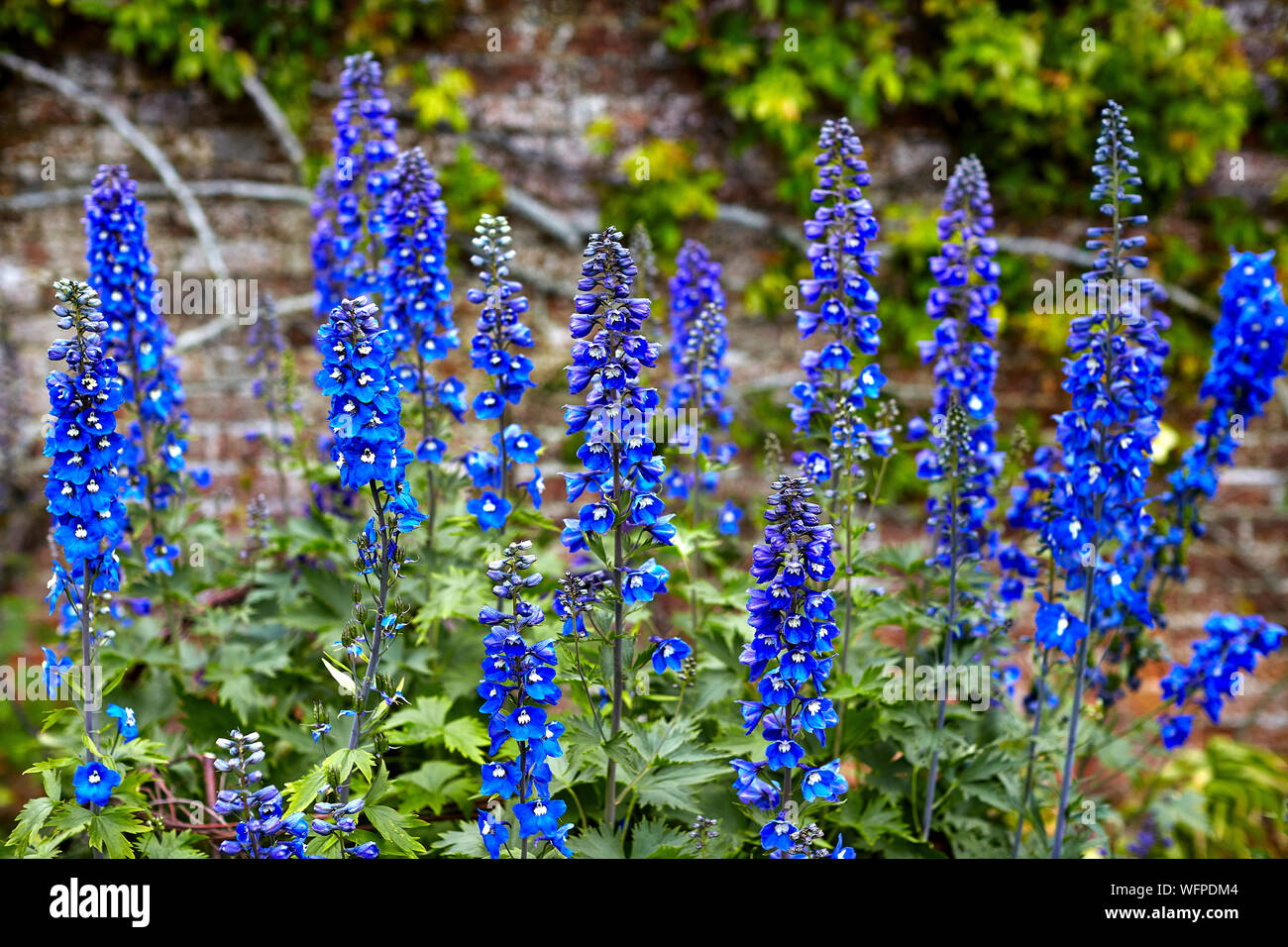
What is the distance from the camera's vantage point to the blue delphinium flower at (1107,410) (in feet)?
7.54

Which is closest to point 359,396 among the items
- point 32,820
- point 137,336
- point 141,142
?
point 32,820

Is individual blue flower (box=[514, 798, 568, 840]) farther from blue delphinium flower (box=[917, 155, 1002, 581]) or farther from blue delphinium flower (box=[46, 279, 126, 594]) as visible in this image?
blue delphinium flower (box=[917, 155, 1002, 581])

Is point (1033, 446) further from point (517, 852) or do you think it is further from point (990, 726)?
point (517, 852)

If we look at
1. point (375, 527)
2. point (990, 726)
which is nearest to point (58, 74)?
point (375, 527)

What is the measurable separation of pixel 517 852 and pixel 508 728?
0.47 meters

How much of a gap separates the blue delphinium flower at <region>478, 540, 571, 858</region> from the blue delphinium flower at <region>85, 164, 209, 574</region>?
119 cm

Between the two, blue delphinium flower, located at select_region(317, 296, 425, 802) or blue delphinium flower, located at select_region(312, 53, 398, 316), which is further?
blue delphinium flower, located at select_region(312, 53, 398, 316)

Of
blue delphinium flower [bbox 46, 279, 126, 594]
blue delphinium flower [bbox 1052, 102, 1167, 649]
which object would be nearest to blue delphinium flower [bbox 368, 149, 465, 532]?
blue delphinium flower [bbox 46, 279, 126, 594]

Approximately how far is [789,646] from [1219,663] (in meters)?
1.60

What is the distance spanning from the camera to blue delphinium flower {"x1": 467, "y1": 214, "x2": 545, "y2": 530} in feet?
7.71

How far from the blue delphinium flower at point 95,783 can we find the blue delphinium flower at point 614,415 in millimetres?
958

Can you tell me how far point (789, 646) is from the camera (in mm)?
1845
